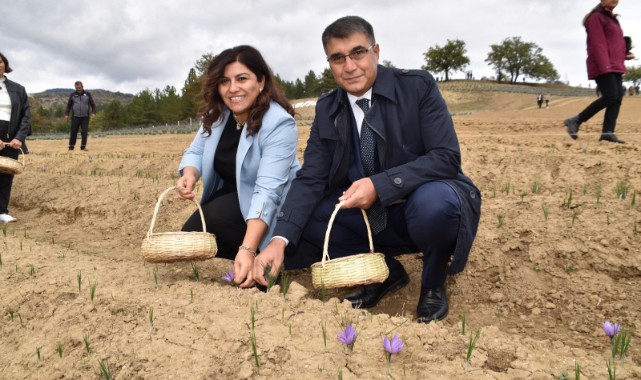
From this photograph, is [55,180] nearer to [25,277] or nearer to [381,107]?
[25,277]

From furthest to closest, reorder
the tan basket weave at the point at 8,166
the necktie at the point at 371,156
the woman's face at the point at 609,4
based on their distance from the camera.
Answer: the woman's face at the point at 609,4 < the tan basket weave at the point at 8,166 < the necktie at the point at 371,156

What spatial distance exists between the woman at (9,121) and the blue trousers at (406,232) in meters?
4.18

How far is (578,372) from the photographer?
66.0 inches

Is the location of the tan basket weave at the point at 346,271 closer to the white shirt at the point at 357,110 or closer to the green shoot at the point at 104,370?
the white shirt at the point at 357,110

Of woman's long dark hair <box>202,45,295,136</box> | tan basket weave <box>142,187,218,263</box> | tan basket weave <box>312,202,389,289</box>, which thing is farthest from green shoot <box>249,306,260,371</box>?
woman's long dark hair <box>202,45,295,136</box>

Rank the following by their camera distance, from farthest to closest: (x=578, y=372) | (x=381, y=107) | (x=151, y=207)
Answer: (x=151, y=207) → (x=381, y=107) → (x=578, y=372)

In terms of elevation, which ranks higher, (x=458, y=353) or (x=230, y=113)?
(x=230, y=113)

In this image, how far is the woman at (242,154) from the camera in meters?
2.96

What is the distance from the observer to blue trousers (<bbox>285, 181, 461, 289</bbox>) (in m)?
2.64

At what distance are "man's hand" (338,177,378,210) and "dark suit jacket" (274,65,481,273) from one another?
4 cm

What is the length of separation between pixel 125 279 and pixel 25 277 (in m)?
0.72

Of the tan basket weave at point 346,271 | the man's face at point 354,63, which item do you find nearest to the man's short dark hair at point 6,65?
the man's face at point 354,63

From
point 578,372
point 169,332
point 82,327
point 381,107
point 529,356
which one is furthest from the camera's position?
point 381,107

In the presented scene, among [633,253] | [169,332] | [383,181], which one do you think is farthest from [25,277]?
[633,253]
